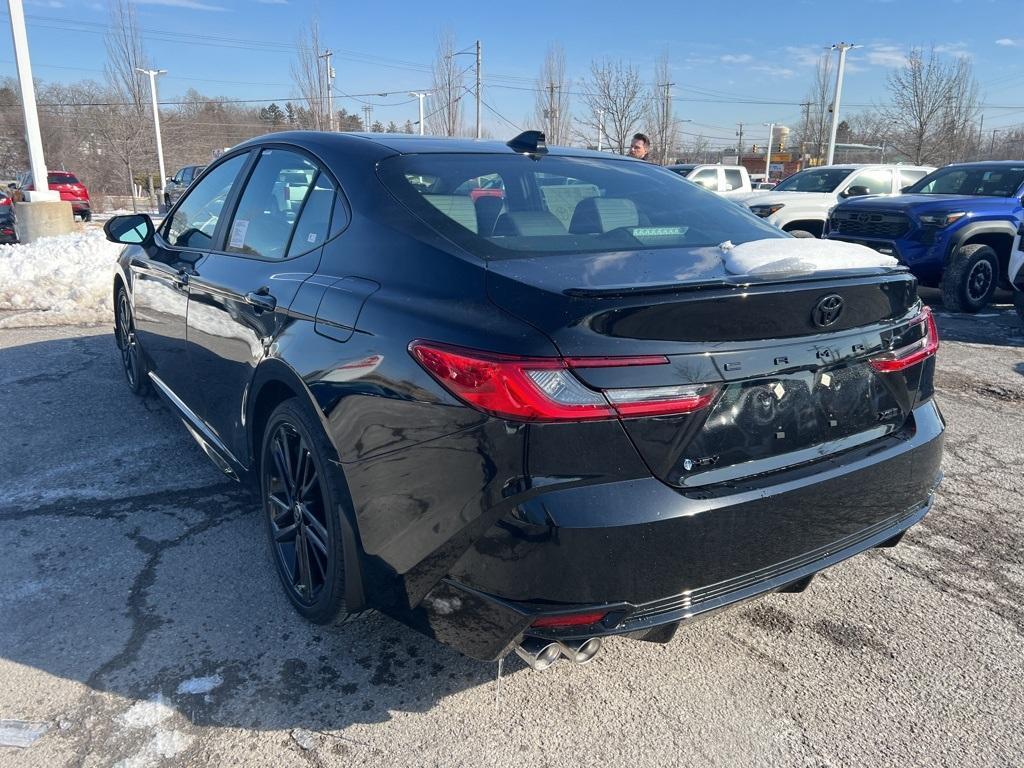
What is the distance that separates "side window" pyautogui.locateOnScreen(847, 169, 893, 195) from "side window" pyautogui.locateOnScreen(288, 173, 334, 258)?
12.5 m

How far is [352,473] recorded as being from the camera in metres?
2.24

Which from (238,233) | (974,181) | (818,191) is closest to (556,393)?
(238,233)

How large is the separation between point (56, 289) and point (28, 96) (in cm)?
763

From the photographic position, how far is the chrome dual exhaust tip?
1.95 metres

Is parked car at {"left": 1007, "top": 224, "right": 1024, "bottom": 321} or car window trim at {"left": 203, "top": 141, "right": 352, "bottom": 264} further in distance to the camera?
parked car at {"left": 1007, "top": 224, "right": 1024, "bottom": 321}

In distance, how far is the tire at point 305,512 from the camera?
2.36 m

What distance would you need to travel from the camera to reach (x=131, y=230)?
4293 mm

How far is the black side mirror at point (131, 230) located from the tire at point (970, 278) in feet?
27.2

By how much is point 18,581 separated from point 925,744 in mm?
3195

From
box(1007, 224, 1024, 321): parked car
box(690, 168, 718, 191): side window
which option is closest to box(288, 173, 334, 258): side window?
box(1007, 224, 1024, 321): parked car

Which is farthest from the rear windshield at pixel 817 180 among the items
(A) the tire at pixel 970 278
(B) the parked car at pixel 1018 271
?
(B) the parked car at pixel 1018 271

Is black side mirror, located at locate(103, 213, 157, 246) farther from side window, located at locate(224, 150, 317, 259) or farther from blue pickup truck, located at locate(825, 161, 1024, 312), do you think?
blue pickup truck, located at locate(825, 161, 1024, 312)

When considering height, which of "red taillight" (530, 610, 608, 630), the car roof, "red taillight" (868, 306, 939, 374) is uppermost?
the car roof

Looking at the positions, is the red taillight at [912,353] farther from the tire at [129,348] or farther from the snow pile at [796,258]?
the tire at [129,348]
